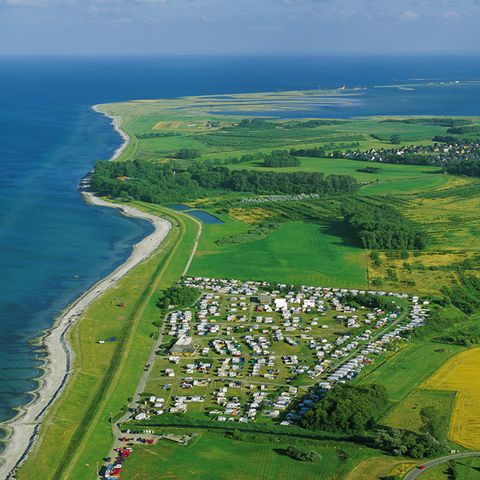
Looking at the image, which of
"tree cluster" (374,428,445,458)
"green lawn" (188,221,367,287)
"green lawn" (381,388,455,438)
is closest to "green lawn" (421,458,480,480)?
"tree cluster" (374,428,445,458)

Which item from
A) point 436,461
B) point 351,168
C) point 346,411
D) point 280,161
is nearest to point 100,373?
point 346,411

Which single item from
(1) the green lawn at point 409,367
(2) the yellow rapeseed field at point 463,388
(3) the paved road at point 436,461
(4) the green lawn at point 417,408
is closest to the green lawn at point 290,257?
(1) the green lawn at point 409,367

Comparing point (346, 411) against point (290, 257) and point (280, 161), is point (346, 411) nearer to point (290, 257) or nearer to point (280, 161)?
point (290, 257)

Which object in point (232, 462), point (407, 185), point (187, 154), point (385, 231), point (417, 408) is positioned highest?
point (187, 154)

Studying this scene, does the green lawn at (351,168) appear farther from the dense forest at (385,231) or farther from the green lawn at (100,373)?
the green lawn at (100,373)

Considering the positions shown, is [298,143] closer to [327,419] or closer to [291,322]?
[291,322]

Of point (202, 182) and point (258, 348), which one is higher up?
point (202, 182)
